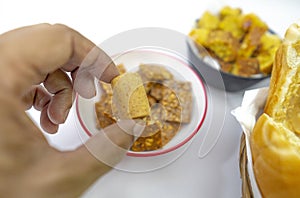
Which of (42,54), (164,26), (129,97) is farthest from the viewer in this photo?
(164,26)

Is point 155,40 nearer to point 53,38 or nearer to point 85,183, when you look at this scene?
point 53,38

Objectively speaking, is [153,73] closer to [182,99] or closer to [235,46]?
[182,99]

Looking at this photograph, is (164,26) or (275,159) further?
(164,26)

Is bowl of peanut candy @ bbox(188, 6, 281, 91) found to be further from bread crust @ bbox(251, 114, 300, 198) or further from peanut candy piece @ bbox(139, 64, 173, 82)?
bread crust @ bbox(251, 114, 300, 198)

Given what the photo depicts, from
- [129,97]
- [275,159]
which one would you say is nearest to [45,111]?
[129,97]

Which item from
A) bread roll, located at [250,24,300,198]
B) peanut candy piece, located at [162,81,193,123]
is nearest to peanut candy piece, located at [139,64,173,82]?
peanut candy piece, located at [162,81,193,123]

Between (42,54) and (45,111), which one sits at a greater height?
(42,54)

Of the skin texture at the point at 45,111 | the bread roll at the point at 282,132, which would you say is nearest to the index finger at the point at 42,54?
the skin texture at the point at 45,111
